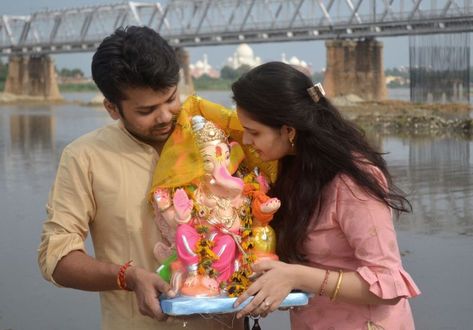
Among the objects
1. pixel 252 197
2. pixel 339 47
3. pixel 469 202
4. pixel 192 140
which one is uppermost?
pixel 339 47

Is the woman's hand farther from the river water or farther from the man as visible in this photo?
the river water

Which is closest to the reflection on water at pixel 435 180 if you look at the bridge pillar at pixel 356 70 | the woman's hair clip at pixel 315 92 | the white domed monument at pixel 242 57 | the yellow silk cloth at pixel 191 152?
the yellow silk cloth at pixel 191 152

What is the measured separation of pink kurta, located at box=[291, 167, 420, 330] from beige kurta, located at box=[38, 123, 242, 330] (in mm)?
302

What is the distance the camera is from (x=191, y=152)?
246 cm

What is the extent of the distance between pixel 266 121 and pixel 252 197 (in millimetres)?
260

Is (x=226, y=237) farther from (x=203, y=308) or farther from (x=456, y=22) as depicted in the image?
(x=456, y=22)

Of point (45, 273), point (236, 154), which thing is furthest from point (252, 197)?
point (45, 273)

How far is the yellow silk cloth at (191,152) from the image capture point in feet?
7.91

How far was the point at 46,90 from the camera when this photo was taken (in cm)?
7838

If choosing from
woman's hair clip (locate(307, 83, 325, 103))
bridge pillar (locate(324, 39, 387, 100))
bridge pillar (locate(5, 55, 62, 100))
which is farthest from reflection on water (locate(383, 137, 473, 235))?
bridge pillar (locate(5, 55, 62, 100))

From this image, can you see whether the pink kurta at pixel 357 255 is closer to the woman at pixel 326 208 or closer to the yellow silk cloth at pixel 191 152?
the woman at pixel 326 208

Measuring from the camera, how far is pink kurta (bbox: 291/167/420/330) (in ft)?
7.43

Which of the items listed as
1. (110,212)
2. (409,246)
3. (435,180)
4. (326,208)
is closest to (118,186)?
(110,212)

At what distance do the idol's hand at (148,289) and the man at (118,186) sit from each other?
0.06m
